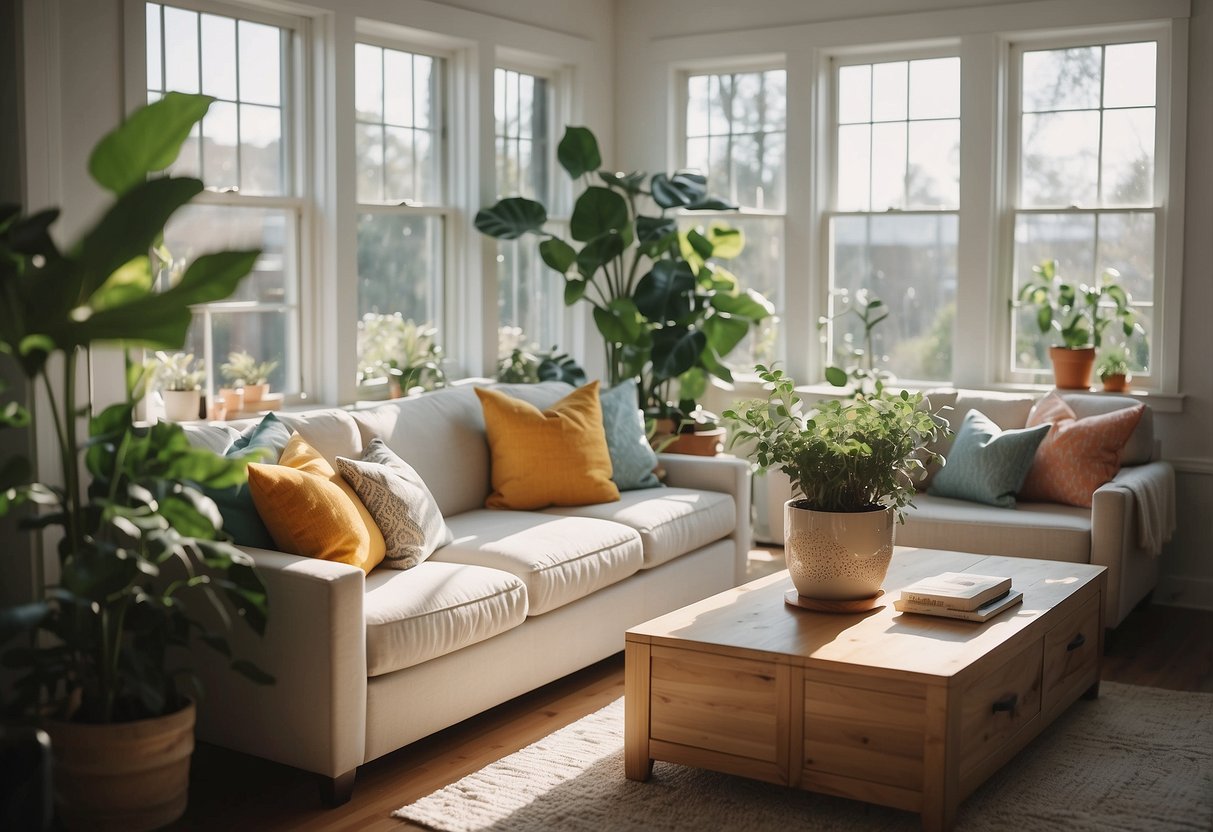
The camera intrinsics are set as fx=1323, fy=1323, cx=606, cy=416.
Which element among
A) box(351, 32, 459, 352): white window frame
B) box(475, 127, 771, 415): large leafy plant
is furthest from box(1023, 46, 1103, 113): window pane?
box(351, 32, 459, 352): white window frame

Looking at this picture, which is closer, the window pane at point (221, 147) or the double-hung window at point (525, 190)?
the window pane at point (221, 147)

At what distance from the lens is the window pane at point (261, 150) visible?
4.88 metres

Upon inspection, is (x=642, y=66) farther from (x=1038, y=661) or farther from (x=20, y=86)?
(x=1038, y=661)

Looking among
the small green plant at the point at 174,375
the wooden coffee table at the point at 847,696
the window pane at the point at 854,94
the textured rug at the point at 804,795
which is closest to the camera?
the wooden coffee table at the point at 847,696

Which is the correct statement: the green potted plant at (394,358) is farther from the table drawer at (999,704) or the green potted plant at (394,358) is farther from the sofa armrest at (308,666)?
the table drawer at (999,704)

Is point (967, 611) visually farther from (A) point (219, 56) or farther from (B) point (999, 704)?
(A) point (219, 56)

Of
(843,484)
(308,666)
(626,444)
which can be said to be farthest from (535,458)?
(308,666)

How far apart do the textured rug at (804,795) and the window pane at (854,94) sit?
3.31 meters

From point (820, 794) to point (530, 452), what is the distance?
177cm

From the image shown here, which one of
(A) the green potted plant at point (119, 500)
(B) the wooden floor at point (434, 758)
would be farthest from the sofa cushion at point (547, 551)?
(A) the green potted plant at point (119, 500)

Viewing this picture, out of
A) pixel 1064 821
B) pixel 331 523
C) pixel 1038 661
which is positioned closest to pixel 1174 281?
pixel 1038 661

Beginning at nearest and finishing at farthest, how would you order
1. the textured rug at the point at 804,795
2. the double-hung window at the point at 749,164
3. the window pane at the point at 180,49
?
the textured rug at the point at 804,795
the window pane at the point at 180,49
the double-hung window at the point at 749,164

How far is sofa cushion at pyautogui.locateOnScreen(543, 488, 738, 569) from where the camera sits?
4.55 metres

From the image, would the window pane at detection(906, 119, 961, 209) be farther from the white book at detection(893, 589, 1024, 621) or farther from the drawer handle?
the drawer handle
